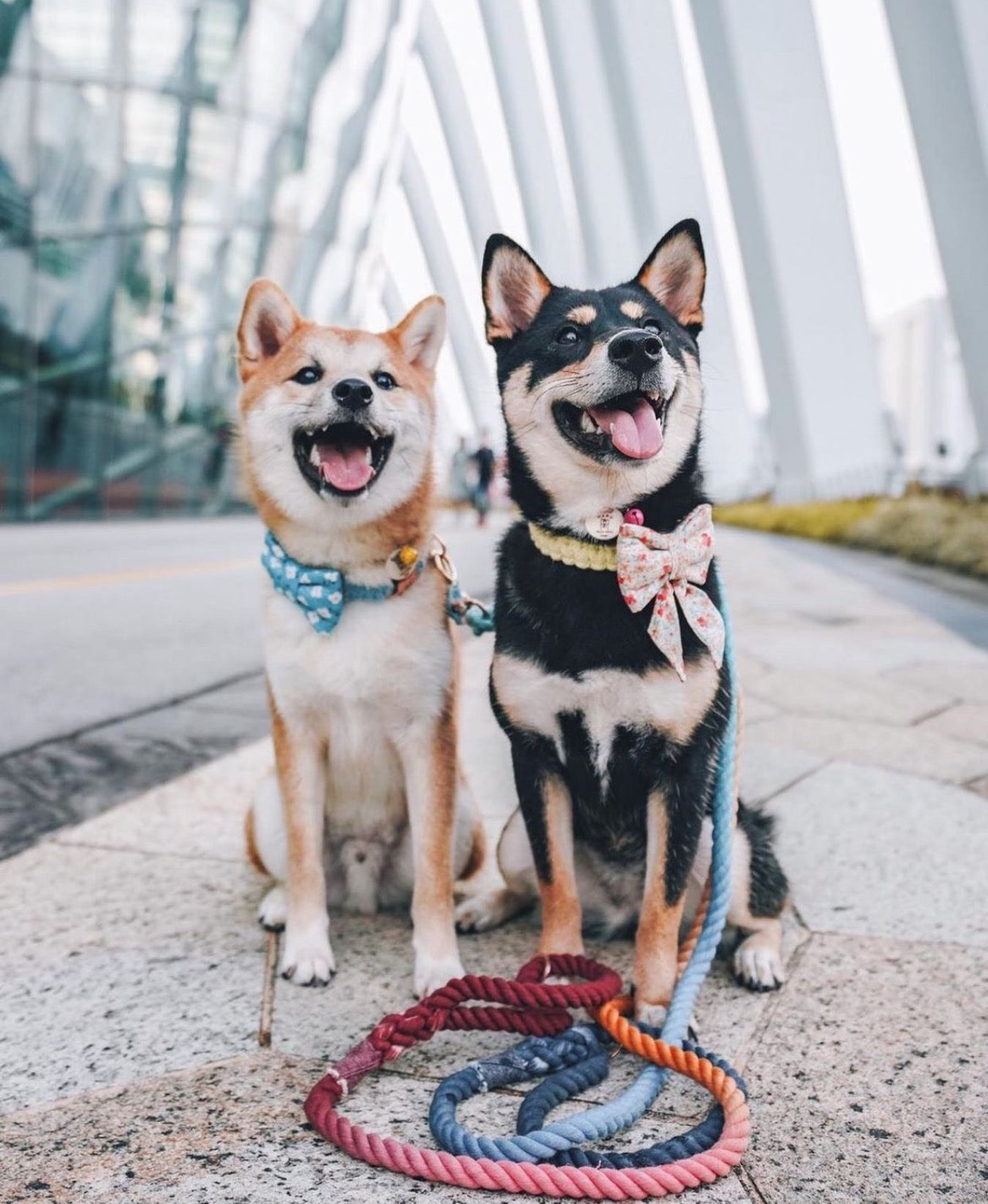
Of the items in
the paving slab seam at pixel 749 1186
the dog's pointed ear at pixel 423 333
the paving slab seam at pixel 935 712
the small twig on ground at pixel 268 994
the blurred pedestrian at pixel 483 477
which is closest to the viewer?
the paving slab seam at pixel 749 1186

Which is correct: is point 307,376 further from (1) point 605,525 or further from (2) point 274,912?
(2) point 274,912

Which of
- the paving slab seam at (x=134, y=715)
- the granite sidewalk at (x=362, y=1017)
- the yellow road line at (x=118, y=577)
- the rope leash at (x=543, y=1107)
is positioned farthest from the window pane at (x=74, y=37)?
the rope leash at (x=543, y=1107)

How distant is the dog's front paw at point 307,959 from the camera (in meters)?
1.77

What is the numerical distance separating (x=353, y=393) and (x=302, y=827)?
2.72 feet

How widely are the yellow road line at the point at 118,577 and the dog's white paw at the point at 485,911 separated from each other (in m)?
5.01

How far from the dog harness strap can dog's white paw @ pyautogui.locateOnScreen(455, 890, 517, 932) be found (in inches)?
25.6

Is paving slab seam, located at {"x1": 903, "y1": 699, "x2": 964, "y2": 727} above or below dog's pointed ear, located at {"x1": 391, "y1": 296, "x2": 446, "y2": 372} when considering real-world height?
below

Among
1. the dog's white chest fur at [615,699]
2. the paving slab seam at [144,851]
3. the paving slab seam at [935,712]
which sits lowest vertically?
the paving slab seam at [935,712]

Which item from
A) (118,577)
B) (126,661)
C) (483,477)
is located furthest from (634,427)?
(483,477)

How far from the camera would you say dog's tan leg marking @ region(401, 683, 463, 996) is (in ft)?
6.04

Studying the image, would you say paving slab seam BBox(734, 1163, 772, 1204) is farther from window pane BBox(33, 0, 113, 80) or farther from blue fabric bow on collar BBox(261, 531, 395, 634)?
window pane BBox(33, 0, 113, 80)

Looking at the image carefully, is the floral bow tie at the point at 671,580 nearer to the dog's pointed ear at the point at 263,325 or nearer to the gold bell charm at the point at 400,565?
the gold bell charm at the point at 400,565

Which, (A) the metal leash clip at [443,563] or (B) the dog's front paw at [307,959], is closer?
(B) the dog's front paw at [307,959]

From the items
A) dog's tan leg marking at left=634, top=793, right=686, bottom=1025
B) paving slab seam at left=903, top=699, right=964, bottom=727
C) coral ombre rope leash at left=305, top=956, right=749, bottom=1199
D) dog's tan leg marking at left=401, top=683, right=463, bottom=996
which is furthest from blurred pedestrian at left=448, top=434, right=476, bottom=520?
coral ombre rope leash at left=305, top=956, right=749, bottom=1199
